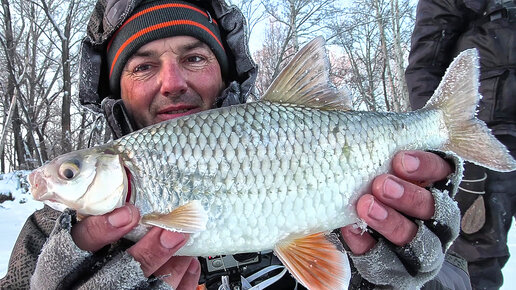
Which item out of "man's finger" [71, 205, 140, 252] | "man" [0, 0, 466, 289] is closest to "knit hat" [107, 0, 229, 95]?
"man" [0, 0, 466, 289]

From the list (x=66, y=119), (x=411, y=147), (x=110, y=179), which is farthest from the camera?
(x=66, y=119)

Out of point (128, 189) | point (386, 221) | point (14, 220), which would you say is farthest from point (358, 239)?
point (14, 220)

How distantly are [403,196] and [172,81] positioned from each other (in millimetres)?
1239

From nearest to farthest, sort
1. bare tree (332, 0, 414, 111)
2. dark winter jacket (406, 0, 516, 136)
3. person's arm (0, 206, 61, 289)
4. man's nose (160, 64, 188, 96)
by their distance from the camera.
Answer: person's arm (0, 206, 61, 289) → man's nose (160, 64, 188, 96) → dark winter jacket (406, 0, 516, 136) → bare tree (332, 0, 414, 111)

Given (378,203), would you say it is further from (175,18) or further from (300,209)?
(175,18)

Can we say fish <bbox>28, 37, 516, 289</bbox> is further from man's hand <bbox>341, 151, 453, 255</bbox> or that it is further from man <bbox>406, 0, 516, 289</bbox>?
man <bbox>406, 0, 516, 289</bbox>

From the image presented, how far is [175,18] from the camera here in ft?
7.28

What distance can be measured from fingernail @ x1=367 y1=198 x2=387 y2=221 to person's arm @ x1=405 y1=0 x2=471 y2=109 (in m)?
1.93

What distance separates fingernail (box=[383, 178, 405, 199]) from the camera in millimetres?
1295

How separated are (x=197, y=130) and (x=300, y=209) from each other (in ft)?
1.37

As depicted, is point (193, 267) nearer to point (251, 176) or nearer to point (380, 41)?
point (251, 176)

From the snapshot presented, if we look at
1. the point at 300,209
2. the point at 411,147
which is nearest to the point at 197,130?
the point at 300,209

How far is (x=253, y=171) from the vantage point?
1.28 metres

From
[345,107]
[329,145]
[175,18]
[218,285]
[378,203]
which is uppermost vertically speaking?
[175,18]
